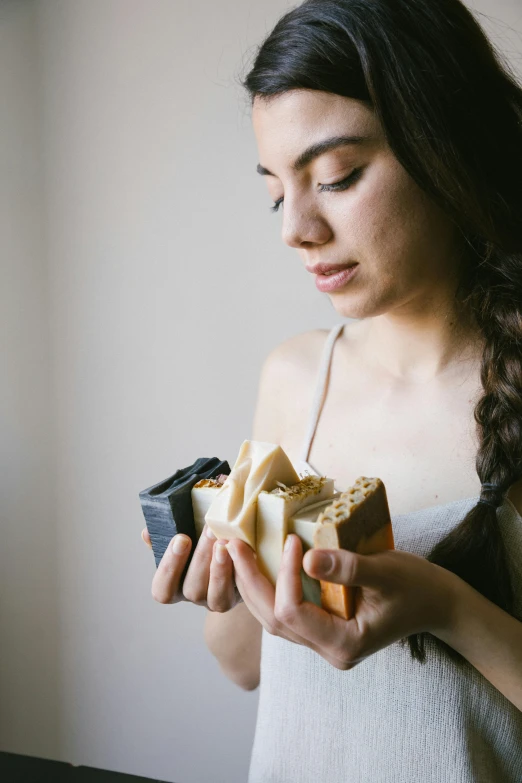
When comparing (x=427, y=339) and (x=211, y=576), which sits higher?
(x=427, y=339)

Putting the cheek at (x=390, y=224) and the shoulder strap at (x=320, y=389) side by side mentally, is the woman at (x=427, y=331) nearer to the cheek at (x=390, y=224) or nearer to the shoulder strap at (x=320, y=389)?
the cheek at (x=390, y=224)

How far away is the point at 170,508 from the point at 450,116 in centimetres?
63

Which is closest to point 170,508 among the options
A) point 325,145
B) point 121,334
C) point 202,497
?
point 202,497

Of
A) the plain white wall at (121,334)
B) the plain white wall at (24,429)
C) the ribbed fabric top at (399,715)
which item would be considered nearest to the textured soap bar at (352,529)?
the ribbed fabric top at (399,715)

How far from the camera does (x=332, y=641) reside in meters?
0.73

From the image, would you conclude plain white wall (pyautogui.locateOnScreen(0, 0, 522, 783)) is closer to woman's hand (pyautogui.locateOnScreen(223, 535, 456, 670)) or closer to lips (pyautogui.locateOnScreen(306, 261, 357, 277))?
lips (pyautogui.locateOnScreen(306, 261, 357, 277))

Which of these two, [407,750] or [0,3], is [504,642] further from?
[0,3]

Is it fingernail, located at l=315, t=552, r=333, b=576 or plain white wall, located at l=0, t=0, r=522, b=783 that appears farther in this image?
plain white wall, located at l=0, t=0, r=522, b=783

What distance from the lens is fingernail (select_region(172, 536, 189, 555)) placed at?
2.83 feet

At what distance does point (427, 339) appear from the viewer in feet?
3.71

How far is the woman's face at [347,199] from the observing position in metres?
0.90

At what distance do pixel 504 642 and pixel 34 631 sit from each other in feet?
5.16

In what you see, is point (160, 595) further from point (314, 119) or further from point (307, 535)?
point (314, 119)

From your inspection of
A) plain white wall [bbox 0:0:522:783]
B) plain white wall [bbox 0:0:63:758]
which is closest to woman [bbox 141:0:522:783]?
plain white wall [bbox 0:0:522:783]
